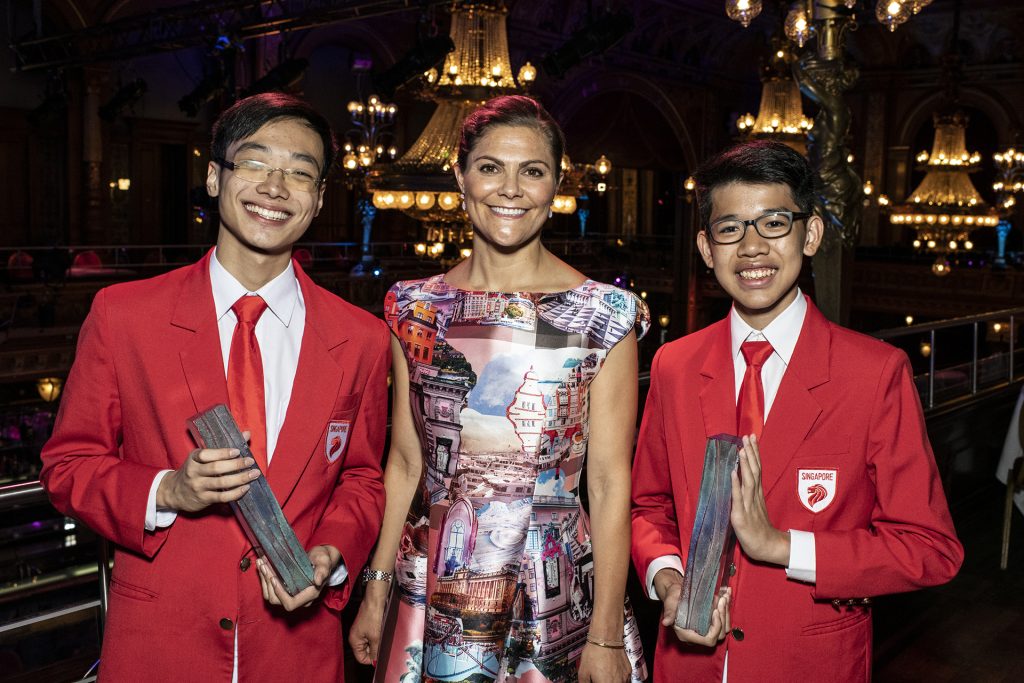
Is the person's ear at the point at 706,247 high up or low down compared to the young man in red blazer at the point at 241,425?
up

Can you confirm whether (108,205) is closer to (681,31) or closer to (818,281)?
(681,31)

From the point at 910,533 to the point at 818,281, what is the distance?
3.21 meters

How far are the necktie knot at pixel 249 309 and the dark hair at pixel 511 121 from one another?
52 centimetres

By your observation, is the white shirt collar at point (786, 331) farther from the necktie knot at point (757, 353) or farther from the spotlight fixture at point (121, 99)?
the spotlight fixture at point (121, 99)

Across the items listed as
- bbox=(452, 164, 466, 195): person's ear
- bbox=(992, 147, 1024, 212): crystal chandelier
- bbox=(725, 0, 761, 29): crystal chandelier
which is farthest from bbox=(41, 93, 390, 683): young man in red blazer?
bbox=(992, 147, 1024, 212): crystal chandelier

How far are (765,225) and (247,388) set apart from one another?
1053 millimetres

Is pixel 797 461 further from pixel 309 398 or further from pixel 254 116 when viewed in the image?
pixel 254 116

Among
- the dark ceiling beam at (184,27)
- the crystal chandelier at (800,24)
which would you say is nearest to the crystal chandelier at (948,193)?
the dark ceiling beam at (184,27)

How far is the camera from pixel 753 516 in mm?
1711

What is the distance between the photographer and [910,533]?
184cm

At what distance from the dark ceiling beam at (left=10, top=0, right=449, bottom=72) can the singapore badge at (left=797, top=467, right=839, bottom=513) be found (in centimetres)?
994

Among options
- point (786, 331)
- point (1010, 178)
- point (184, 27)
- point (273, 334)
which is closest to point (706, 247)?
point (786, 331)

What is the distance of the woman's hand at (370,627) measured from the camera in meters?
2.14

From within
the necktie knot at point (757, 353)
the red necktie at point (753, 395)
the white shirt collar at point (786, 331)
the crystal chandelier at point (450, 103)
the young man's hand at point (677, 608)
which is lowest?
the young man's hand at point (677, 608)
